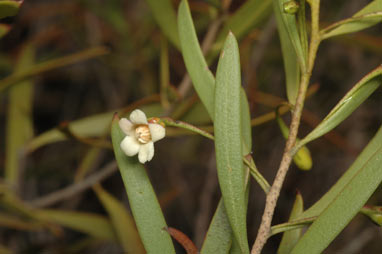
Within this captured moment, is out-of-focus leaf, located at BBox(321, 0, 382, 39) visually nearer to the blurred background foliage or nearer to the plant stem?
the plant stem

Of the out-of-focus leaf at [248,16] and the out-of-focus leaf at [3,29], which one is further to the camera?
the out-of-focus leaf at [248,16]

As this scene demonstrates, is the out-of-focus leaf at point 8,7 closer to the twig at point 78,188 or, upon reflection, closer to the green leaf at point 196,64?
the green leaf at point 196,64

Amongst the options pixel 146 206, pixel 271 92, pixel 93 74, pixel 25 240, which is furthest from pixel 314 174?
pixel 146 206

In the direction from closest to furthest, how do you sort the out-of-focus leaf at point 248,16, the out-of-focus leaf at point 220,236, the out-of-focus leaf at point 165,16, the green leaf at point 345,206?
1. the green leaf at point 345,206
2. the out-of-focus leaf at point 220,236
3. the out-of-focus leaf at point 248,16
4. the out-of-focus leaf at point 165,16

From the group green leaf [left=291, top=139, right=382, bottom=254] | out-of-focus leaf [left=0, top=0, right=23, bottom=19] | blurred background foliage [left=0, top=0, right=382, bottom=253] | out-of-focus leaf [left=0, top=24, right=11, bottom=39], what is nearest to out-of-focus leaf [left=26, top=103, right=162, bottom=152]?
blurred background foliage [left=0, top=0, right=382, bottom=253]

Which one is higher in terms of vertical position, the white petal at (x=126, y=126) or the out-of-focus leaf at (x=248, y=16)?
the out-of-focus leaf at (x=248, y=16)

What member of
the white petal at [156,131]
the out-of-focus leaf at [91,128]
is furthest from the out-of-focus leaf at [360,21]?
the out-of-focus leaf at [91,128]
